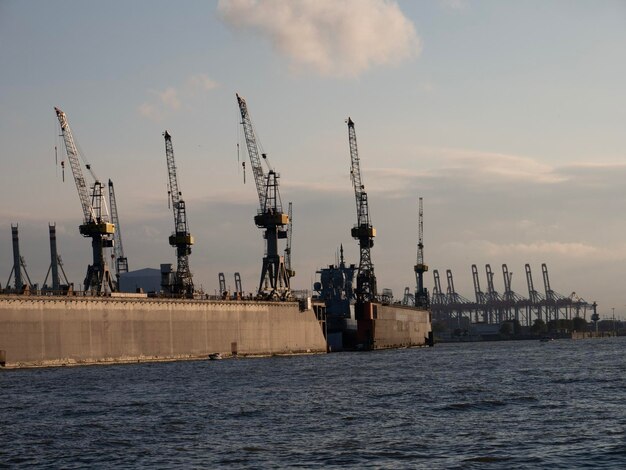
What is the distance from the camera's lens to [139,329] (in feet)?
453

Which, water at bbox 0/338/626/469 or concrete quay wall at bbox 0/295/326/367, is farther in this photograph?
concrete quay wall at bbox 0/295/326/367

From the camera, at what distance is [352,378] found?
97.1 meters

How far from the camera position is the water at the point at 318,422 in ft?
151

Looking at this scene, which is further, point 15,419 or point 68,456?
point 15,419

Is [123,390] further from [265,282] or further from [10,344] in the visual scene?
[265,282]

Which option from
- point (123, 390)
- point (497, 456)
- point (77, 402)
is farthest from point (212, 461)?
point (123, 390)

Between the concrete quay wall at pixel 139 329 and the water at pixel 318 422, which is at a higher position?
the concrete quay wall at pixel 139 329

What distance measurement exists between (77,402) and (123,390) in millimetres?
10710

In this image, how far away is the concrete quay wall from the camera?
117 metres

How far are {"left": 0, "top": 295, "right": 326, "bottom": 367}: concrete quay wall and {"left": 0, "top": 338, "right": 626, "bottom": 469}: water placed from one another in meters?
21.0

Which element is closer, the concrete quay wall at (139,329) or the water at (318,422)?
the water at (318,422)

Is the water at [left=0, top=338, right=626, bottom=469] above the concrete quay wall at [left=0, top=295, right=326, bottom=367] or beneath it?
beneath

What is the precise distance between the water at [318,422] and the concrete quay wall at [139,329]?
20952 mm

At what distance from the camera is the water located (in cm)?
4594
